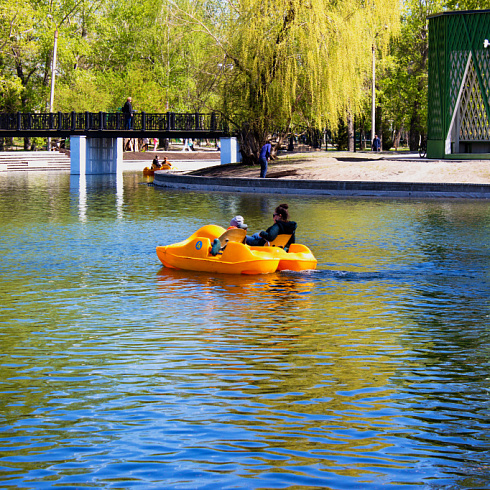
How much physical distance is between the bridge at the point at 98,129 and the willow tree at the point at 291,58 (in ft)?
27.0

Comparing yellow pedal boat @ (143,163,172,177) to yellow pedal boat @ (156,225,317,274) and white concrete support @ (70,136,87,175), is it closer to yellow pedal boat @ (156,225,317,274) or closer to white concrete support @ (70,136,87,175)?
white concrete support @ (70,136,87,175)

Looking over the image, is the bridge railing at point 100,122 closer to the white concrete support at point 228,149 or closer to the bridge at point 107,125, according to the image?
the bridge at point 107,125

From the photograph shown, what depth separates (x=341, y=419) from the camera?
661 cm

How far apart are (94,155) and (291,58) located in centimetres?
1994

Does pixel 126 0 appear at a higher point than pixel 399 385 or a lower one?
higher

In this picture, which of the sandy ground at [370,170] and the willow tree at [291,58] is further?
the willow tree at [291,58]

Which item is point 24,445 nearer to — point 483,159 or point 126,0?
point 483,159

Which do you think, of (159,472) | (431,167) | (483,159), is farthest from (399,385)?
(483,159)

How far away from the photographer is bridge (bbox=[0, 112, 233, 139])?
51.7 m

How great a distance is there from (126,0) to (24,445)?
7905 cm

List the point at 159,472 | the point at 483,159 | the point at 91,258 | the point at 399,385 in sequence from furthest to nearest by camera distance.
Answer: the point at 483,159
the point at 91,258
the point at 399,385
the point at 159,472

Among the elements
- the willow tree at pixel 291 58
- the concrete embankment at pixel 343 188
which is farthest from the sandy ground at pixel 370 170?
the concrete embankment at pixel 343 188

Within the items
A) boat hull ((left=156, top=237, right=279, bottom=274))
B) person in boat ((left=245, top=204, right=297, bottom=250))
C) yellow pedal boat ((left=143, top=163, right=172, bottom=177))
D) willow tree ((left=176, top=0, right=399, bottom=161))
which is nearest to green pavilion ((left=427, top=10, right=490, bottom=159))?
willow tree ((left=176, top=0, right=399, bottom=161))

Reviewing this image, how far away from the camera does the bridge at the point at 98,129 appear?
51.6m
